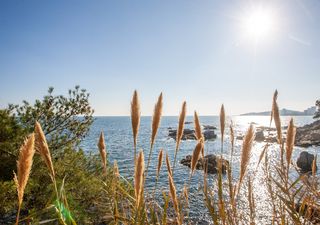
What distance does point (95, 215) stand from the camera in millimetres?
9289

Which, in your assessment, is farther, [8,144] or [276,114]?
[8,144]

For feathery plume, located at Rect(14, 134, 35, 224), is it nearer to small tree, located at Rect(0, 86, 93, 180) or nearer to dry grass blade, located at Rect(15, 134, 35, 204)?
dry grass blade, located at Rect(15, 134, 35, 204)

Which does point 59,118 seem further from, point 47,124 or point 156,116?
point 156,116

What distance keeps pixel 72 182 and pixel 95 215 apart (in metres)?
1.54

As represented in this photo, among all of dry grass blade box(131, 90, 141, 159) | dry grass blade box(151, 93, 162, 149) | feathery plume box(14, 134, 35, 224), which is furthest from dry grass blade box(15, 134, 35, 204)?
dry grass blade box(151, 93, 162, 149)

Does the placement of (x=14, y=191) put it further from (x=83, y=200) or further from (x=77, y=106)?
(x=77, y=106)

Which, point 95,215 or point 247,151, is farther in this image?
point 95,215

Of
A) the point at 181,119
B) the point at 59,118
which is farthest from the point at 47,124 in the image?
the point at 181,119

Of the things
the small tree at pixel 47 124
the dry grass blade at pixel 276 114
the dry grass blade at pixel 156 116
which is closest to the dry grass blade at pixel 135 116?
the dry grass blade at pixel 156 116

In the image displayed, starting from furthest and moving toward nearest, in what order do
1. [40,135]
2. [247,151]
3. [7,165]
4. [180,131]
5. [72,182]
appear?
[72,182]
[7,165]
[180,131]
[247,151]
[40,135]

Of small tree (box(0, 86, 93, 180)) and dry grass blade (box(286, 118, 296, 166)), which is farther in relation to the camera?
small tree (box(0, 86, 93, 180))

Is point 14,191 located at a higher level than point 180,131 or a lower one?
lower

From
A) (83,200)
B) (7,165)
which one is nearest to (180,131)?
(7,165)

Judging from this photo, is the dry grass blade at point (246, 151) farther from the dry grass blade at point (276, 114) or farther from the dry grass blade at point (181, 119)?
the dry grass blade at point (181, 119)
